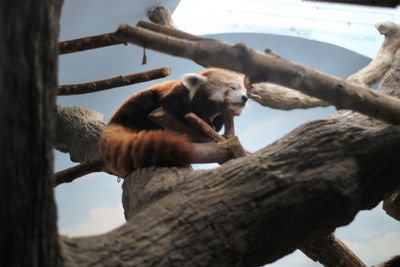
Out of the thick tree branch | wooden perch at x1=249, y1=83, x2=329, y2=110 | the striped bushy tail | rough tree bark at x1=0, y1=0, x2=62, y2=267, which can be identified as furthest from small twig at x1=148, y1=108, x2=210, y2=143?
rough tree bark at x1=0, y1=0, x2=62, y2=267

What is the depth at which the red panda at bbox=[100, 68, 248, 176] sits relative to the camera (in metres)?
1.92

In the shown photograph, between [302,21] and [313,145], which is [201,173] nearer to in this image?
[313,145]

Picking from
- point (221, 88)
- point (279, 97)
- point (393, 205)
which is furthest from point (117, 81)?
point (393, 205)

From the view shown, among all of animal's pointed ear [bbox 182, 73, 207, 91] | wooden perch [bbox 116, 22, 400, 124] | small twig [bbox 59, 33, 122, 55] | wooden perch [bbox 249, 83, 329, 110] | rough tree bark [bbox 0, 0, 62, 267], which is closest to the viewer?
rough tree bark [bbox 0, 0, 62, 267]

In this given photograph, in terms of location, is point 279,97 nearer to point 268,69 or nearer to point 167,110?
point 167,110

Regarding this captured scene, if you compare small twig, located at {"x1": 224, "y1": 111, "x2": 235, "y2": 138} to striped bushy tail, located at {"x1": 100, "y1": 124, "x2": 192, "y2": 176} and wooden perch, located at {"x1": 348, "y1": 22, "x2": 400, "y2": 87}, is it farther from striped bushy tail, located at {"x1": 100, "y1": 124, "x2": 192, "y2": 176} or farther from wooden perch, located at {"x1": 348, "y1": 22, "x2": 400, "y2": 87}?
wooden perch, located at {"x1": 348, "y1": 22, "x2": 400, "y2": 87}

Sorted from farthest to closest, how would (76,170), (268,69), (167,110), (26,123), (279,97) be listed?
(279,97)
(76,170)
(167,110)
(268,69)
(26,123)

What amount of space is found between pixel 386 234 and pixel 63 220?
267 centimetres

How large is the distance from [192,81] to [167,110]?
11.4 inches

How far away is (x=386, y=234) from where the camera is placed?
14.0 ft

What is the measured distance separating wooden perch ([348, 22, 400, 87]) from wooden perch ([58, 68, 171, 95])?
4.51 feet

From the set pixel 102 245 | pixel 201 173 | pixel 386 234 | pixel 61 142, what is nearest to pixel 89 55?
pixel 61 142

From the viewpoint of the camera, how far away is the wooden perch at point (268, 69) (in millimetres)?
1291

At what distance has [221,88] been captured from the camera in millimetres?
2701
